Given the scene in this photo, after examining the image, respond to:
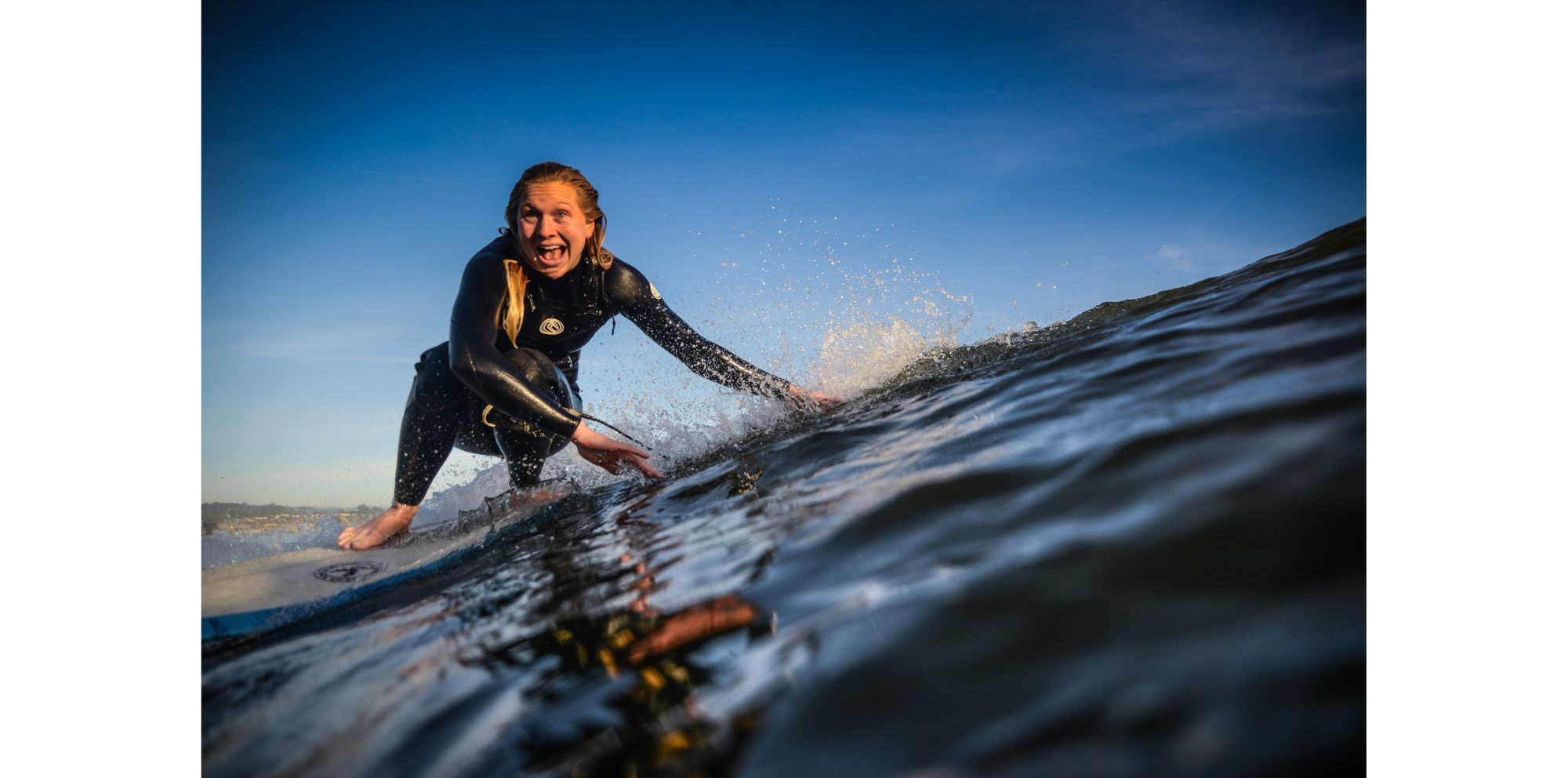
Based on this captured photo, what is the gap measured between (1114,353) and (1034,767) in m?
1.34

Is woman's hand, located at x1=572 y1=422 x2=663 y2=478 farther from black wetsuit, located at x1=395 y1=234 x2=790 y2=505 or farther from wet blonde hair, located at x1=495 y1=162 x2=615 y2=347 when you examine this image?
wet blonde hair, located at x1=495 y1=162 x2=615 y2=347

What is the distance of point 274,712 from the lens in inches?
32.0

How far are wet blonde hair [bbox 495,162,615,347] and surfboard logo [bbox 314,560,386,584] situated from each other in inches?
30.7

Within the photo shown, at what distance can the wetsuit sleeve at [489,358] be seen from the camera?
2.18 metres

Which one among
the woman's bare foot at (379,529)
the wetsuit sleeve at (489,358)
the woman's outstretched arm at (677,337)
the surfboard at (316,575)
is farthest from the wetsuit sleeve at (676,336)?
the woman's bare foot at (379,529)

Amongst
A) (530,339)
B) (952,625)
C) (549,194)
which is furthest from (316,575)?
(952,625)

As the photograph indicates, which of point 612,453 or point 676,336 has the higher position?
point 676,336

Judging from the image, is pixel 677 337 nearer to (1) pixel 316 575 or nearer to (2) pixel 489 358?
(2) pixel 489 358

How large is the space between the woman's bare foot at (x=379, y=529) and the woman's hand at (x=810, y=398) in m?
1.37

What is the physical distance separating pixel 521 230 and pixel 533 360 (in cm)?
43

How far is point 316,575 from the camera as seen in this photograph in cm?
187

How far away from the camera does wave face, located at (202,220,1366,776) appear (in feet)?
1.54
